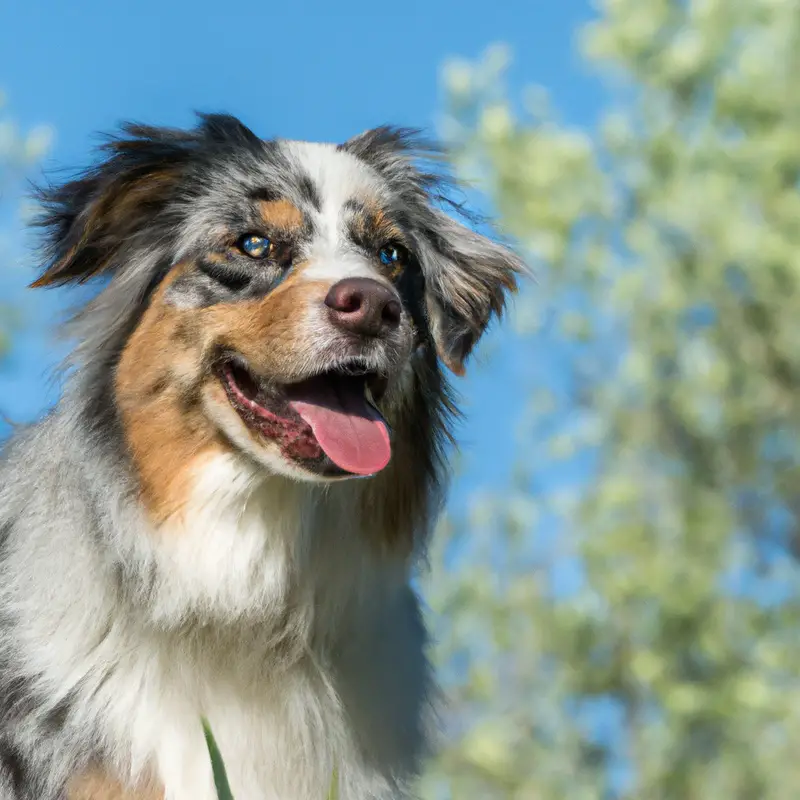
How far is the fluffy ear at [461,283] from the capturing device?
14.8 feet

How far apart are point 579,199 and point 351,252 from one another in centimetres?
1301

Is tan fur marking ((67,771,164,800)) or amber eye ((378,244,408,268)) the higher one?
amber eye ((378,244,408,268))

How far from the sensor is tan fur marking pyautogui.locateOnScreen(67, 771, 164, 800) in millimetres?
3725

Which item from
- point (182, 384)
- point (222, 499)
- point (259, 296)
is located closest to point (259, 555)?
point (222, 499)

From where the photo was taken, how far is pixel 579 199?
16.7m

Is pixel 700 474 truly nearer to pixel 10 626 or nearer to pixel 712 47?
pixel 712 47

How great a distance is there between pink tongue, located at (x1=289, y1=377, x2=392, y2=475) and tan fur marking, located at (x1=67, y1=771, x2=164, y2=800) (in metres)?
1.13

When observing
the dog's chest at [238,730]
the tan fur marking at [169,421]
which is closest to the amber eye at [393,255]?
the tan fur marking at [169,421]

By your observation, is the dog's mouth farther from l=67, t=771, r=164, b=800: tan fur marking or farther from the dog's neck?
l=67, t=771, r=164, b=800: tan fur marking

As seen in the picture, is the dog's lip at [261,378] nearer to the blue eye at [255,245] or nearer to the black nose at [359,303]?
the black nose at [359,303]

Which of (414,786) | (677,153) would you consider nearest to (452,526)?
(677,153)

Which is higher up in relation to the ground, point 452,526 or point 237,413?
point 237,413

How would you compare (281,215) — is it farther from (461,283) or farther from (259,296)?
(461,283)

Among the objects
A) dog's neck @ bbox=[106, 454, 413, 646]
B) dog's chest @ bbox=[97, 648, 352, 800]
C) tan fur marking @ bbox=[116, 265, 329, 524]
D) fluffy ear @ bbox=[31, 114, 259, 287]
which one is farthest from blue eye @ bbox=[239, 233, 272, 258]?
dog's chest @ bbox=[97, 648, 352, 800]
